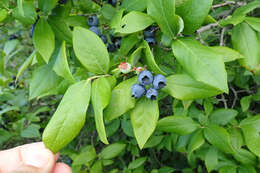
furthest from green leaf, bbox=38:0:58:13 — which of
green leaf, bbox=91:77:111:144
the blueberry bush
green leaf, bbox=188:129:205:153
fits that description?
green leaf, bbox=188:129:205:153

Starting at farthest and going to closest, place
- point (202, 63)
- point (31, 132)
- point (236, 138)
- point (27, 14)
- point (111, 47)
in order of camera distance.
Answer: point (31, 132) → point (236, 138) → point (111, 47) → point (27, 14) → point (202, 63)

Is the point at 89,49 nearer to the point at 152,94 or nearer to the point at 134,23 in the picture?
the point at 134,23

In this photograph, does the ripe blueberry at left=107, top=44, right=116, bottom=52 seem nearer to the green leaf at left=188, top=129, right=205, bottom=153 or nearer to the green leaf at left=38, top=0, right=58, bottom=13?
the green leaf at left=38, top=0, right=58, bottom=13

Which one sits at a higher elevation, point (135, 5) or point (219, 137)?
point (135, 5)

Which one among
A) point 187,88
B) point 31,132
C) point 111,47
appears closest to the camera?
point 187,88

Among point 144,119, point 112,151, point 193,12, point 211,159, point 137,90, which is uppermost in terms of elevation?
point 193,12

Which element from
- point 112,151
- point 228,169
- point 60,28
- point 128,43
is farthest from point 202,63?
point 112,151
